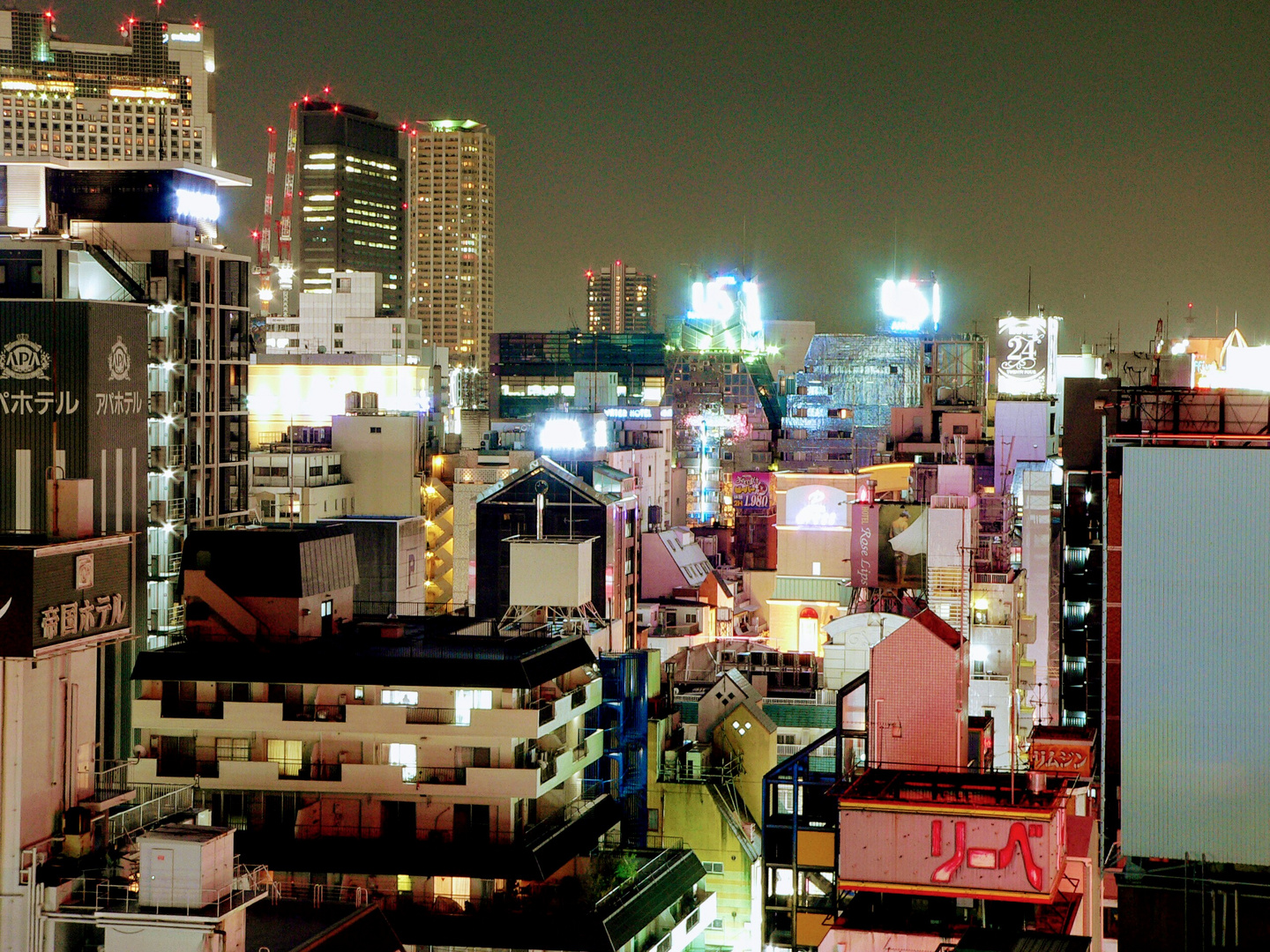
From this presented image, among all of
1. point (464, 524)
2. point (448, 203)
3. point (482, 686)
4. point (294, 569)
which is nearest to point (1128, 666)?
point (482, 686)

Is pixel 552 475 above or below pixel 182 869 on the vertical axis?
above

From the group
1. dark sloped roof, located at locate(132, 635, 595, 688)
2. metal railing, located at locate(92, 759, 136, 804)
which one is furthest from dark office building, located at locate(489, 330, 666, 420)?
metal railing, located at locate(92, 759, 136, 804)

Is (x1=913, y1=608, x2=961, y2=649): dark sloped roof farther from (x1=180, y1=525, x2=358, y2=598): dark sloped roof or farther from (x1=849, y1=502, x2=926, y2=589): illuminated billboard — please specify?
(x1=849, y1=502, x2=926, y2=589): illuminated billboard

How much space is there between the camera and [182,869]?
22391 mm

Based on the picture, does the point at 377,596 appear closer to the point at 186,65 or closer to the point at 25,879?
the point at 25,879

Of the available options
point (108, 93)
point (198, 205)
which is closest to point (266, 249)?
point (108, 93)

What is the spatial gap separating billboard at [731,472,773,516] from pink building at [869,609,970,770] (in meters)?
52.7

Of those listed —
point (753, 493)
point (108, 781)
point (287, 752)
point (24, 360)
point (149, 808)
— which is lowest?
point (149, 808)

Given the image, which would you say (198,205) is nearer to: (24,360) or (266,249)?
(24,360)

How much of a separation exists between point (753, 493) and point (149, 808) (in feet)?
174

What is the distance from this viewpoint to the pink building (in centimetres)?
2536

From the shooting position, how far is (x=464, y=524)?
63.1 m

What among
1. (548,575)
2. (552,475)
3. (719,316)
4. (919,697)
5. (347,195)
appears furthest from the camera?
(347,195)

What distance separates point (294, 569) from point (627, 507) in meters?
22.2
